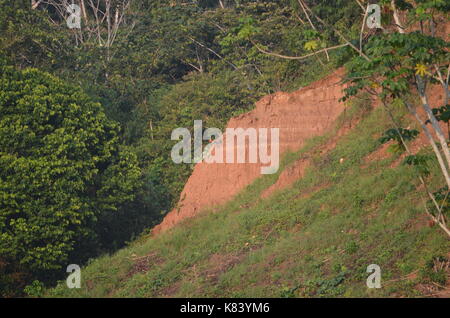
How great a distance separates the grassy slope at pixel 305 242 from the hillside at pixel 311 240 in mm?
27

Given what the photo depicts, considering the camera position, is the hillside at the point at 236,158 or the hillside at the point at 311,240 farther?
the hillside at the point at 311,240

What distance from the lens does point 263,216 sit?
19047 millimetres

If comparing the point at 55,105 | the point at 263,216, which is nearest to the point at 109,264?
the point at 263,216

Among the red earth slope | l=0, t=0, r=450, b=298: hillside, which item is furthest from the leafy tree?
the red earth slope

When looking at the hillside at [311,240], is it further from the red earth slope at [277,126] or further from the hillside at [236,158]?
the red earth slope at [277,126]

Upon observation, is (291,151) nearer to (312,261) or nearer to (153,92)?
(312,261)

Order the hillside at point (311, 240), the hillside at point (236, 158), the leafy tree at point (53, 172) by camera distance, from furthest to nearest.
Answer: the leafy tree at point (53, 172) < the hillside at point (311, 240) < the hillside at point (236, 158)

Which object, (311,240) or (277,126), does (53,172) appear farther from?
(311,240)

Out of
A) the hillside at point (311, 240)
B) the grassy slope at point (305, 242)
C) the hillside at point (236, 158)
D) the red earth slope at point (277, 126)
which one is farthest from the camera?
the red earth slope at point (277, 126)

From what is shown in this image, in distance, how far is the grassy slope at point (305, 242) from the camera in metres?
14.9

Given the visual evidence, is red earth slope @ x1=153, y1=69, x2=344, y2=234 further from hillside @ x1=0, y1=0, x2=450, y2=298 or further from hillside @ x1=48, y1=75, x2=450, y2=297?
hillside @ x1=48, y1=75, x2=450, y2=297

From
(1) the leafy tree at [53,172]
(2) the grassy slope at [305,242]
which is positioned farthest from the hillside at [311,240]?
(1) the leafy tree at [53,172]

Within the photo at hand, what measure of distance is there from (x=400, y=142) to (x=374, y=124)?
7.01 metres

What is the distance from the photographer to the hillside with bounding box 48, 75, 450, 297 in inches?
581
